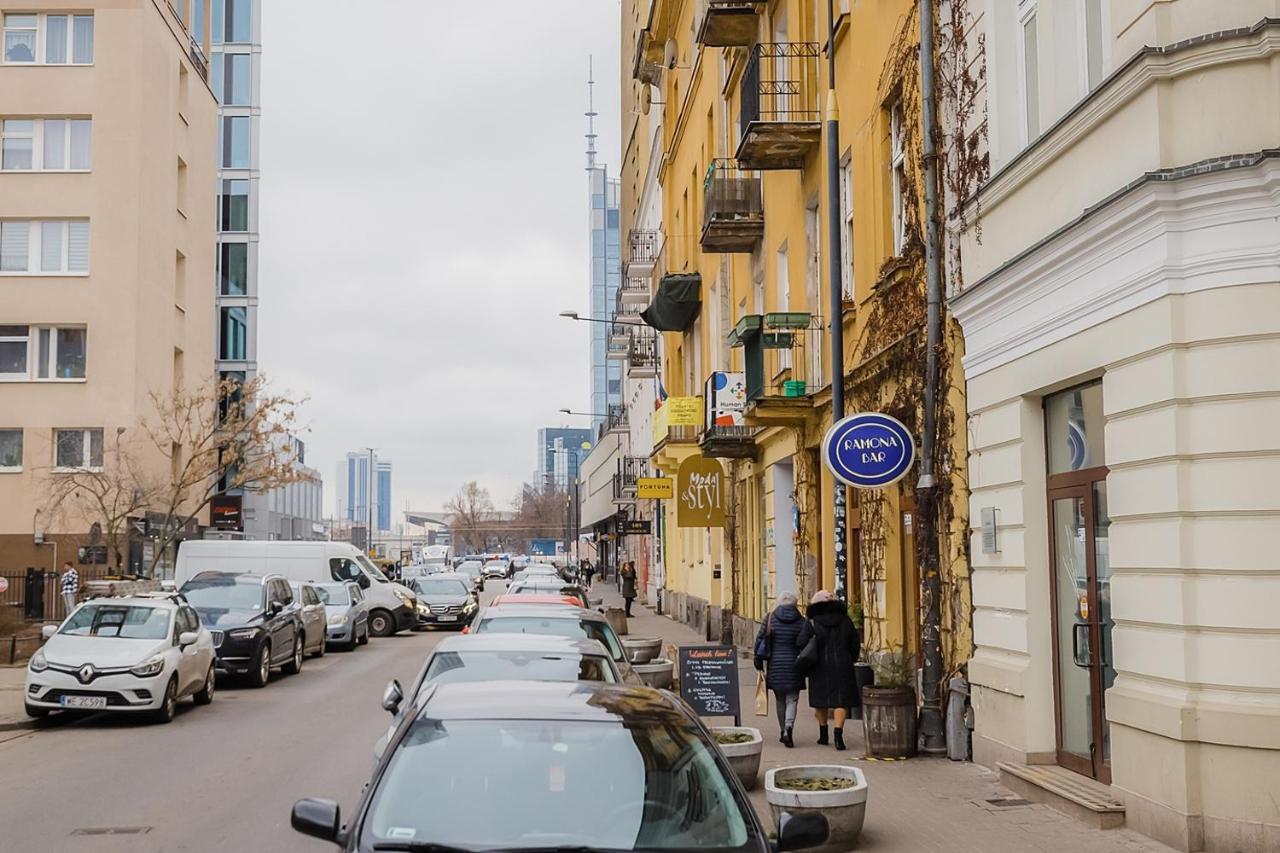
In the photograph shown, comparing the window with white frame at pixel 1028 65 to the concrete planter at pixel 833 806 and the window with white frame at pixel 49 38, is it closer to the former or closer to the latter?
the concrete planter at pixel 833 806

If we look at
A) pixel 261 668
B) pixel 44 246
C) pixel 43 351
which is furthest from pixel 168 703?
pixel 44 246

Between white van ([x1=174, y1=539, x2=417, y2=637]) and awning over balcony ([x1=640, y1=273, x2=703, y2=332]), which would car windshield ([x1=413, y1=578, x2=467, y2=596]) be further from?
awning over balcony ([x1=640, y1=273, x2=703, y2=332])

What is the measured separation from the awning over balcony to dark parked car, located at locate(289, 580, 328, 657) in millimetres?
11254

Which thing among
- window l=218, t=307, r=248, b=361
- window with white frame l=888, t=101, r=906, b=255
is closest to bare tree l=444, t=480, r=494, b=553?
window l=218, t=307, r=248, b=361

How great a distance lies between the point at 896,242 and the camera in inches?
631

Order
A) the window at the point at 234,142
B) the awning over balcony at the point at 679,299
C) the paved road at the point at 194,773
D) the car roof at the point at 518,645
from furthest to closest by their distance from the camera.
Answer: the window at the point at 234,142, the awning over balcony at the point at 679,299, the paved road at the point at 194,773, the car roof at the point at 518,645

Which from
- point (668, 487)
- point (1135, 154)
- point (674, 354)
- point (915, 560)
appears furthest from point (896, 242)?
point (674, 354)

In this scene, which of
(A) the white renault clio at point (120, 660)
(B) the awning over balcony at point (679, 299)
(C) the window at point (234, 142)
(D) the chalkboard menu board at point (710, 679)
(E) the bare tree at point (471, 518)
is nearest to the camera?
(D) the chalkboard menu board at point (710, 679)

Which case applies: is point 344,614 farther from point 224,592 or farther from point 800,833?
point 800,833

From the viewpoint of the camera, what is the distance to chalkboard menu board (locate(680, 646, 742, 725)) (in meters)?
13.8

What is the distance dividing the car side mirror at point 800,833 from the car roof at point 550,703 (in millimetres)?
729

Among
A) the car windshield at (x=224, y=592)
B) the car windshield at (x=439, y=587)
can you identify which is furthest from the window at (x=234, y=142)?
the car windshield at (x=224, y=592)

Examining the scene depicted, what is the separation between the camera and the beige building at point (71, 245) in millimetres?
42969

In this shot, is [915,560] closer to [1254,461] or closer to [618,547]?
[1254,461]
